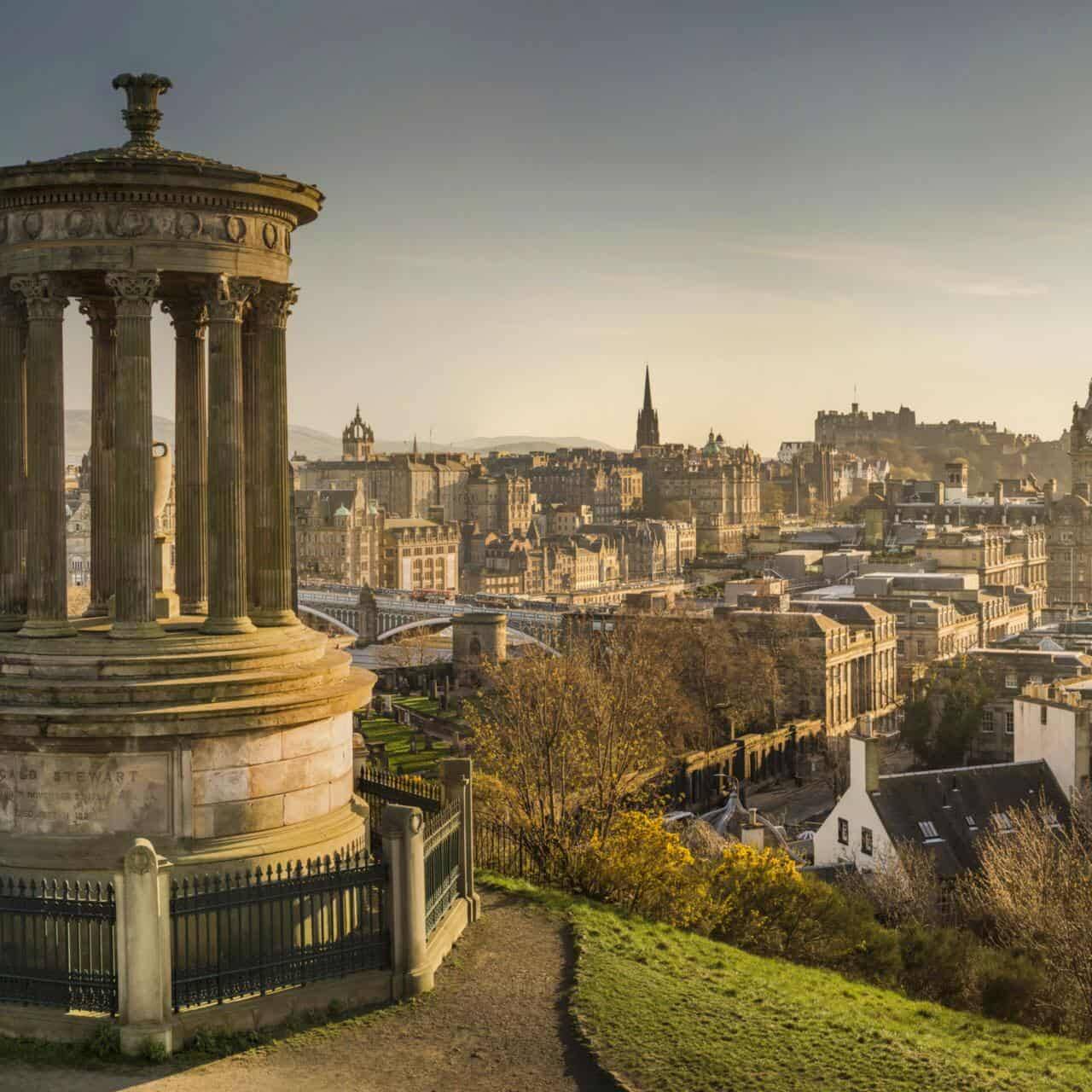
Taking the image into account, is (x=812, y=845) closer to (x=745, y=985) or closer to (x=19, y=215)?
(x=745, y=985)

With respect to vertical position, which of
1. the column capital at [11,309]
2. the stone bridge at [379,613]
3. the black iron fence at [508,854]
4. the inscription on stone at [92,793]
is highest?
the column capital at [11,309]

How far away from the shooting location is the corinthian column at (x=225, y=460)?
18.1 m

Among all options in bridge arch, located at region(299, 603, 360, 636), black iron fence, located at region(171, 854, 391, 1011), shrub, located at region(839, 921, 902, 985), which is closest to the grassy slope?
shrub, located at region(839, 921, 902, 985)

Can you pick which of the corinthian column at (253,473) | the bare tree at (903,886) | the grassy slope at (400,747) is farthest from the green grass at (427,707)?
the corinthian column at (253,473)

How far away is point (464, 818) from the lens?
→ 1962 cm

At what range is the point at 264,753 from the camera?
17516 mm

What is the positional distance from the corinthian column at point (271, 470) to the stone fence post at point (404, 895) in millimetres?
3732

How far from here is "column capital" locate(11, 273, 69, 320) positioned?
17750mm

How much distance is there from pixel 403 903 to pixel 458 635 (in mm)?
81812

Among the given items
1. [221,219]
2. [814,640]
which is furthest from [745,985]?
[814,640]

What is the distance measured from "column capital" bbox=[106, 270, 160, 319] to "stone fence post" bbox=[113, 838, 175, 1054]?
251 inches

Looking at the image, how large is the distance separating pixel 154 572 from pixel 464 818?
5057mm

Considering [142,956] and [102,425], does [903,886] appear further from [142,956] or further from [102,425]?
[142,956]

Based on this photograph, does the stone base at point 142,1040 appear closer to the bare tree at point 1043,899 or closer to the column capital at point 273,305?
the column capital at point 273,305
